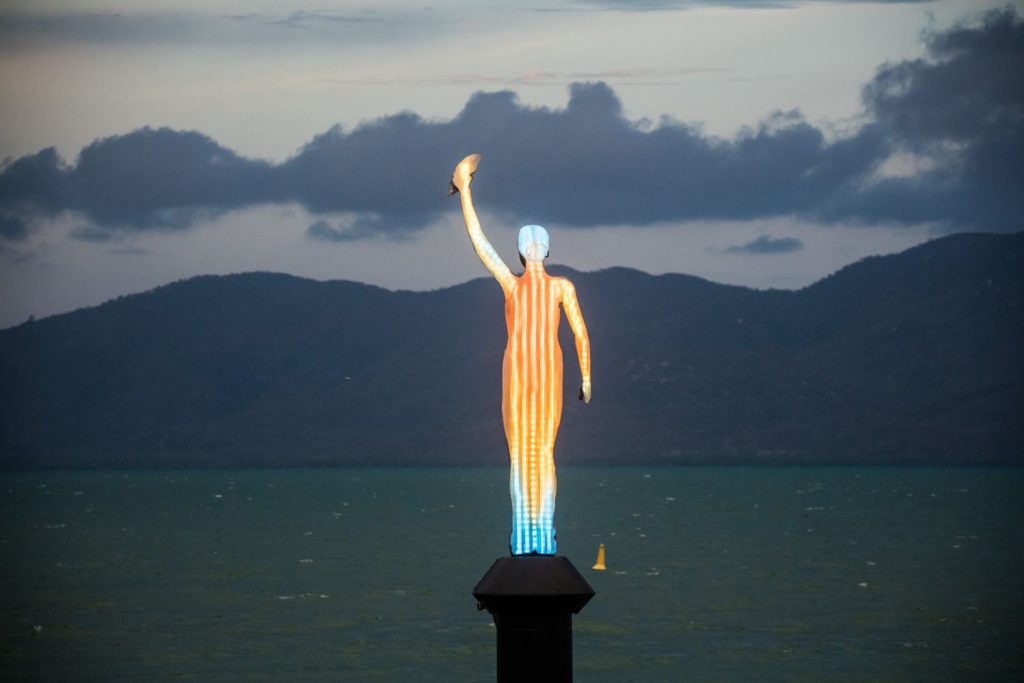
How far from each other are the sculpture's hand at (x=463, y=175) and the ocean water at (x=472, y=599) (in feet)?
78.7

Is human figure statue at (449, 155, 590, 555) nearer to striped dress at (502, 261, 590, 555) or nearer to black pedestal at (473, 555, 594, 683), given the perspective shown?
striped dress at (502, 261, 590, 555)

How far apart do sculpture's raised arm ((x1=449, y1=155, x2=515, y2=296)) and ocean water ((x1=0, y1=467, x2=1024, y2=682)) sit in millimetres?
23857

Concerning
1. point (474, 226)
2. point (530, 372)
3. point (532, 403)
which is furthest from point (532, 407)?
point (474, 226)

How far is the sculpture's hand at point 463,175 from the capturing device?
51.1 feet

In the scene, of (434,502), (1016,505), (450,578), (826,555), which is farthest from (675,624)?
(434,502)

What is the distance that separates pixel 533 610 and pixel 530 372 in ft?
6.14

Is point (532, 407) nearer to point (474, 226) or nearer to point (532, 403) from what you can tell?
point (532, 403)

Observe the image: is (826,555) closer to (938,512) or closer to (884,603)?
(884,603)

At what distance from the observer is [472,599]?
57.0 m

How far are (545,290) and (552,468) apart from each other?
1.43 meters

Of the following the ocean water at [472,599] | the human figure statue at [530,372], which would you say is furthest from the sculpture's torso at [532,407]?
the ocean water at [472,599]

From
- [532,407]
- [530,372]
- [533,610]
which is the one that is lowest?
[533,610]

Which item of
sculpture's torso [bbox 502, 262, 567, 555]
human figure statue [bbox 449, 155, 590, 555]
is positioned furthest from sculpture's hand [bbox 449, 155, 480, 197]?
sculpture's torso [bbox 502, 262, 567, 555]

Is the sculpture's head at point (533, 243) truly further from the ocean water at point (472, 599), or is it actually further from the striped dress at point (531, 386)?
the ocean water at point (472, 599)
